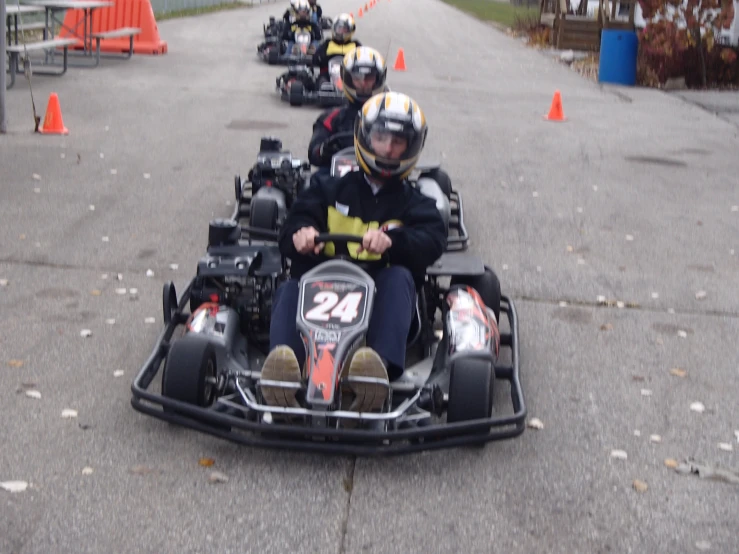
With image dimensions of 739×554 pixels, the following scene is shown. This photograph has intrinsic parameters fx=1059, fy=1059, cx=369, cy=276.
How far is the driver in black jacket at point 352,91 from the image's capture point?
26.1 ft

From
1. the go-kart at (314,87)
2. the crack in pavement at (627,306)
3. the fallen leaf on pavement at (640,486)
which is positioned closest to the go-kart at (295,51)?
the go-kart at (314,87)

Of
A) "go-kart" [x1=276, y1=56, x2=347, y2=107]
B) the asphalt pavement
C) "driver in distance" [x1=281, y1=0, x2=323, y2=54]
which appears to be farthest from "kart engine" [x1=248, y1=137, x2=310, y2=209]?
"driver in distance" [x1=281, y1=0, x2=323, y2=54]

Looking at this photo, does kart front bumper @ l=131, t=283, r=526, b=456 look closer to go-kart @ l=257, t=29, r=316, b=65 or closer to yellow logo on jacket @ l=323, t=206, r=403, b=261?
yellow logo on jacket @ l=323, t=206, r=403, b=261

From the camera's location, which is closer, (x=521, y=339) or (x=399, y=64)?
(x=521, y=339)

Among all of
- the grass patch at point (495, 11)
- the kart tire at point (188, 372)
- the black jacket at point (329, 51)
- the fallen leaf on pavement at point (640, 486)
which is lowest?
the fallen leaf on pavement at point (640, 486)

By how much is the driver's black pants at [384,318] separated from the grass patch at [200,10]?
27.2 meters

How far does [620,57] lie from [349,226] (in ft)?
51.2

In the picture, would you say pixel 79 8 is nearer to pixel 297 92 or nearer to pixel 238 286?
pixel 297 92

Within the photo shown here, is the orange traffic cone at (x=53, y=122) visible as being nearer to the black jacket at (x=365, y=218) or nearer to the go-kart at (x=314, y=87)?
the go-kart at (x=314, y=87)

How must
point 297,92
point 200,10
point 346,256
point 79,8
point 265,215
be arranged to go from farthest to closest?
1. point 200,10
2. point 79,8
3. point 297,92
4. point 265,215
5. point 346,256

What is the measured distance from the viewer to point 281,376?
4.39 metres

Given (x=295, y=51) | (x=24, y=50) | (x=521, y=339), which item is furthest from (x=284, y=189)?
(x=295, y=51)

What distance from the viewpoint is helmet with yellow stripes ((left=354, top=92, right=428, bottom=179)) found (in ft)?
16.6

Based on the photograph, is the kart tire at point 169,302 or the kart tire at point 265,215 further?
the kart tire at point 265,215
